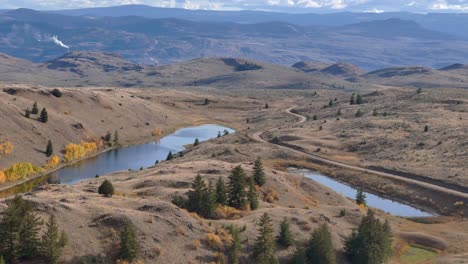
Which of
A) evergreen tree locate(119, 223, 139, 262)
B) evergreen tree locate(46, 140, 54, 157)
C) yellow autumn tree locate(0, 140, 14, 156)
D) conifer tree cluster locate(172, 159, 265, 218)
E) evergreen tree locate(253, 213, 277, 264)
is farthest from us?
evergreen tree locate(46, 140, 54, 157)

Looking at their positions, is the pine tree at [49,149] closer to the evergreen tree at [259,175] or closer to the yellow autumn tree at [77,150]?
the yellow autumn tree at [77,150]

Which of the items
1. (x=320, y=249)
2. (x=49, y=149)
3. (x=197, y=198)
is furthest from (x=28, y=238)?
(x=49, y=149)

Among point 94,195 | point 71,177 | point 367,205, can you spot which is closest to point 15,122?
point 71,177

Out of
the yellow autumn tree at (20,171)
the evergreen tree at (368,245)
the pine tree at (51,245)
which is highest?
the pine tree at (51,245)

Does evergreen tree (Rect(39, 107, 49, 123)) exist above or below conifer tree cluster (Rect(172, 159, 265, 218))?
below

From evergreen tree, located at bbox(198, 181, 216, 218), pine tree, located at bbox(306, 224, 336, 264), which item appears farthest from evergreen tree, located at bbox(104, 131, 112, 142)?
pine tree, located at bbox(306, 224, 336, 264)

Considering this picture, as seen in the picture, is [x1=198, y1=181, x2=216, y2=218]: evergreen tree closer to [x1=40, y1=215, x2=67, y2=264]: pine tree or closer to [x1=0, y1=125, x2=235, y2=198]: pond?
[x1=40, y1=215, x2=67, y2=264]: pine tree

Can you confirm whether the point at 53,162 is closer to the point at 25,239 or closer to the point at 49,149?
the point at 49,149

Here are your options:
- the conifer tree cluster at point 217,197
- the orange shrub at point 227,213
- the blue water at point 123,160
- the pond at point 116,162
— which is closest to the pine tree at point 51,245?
the conifer tree cluster at point 217,197
